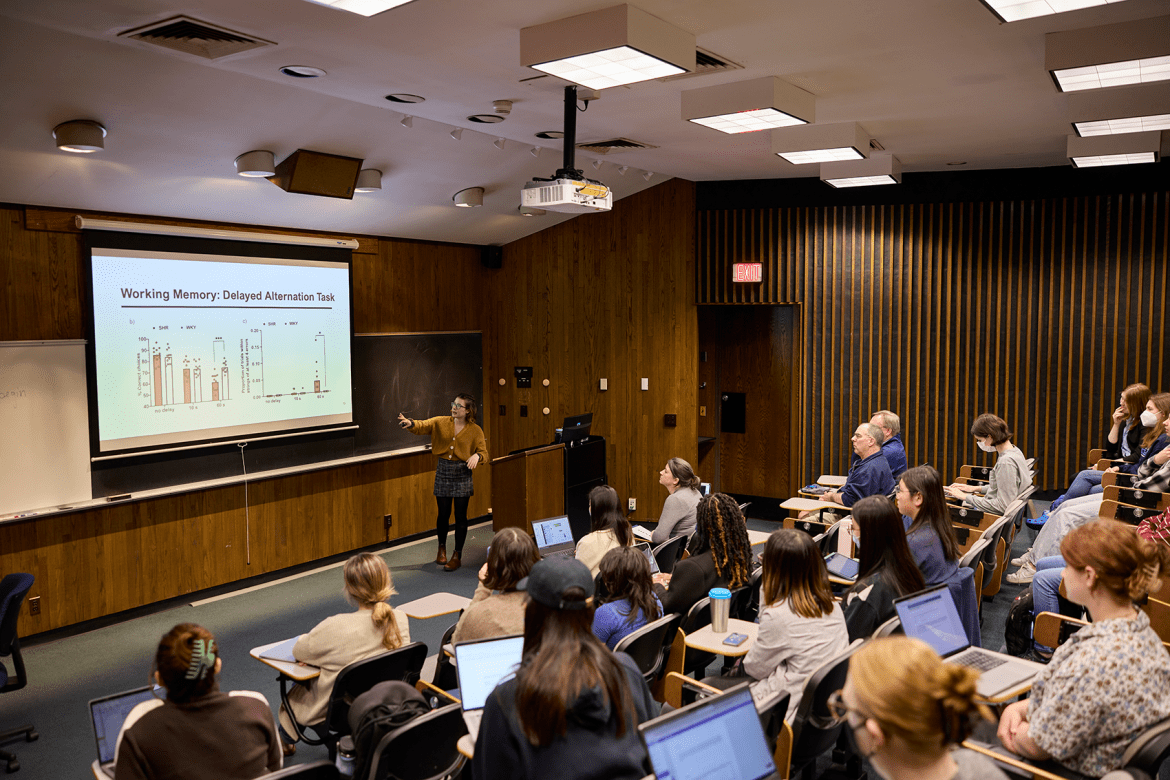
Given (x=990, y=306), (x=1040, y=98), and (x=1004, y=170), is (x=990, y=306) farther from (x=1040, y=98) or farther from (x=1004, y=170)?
(x=1040, y=98)

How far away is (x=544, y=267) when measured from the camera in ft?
29.4

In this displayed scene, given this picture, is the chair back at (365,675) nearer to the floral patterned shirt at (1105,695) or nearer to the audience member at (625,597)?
the audience member at (625,597)

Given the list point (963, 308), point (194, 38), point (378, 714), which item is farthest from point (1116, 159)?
point (378, 714)

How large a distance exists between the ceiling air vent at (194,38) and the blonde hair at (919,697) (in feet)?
12.1

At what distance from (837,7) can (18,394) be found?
17.5 ft

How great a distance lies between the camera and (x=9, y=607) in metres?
4.00

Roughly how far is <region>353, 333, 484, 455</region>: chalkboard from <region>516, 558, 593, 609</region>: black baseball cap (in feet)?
19.9

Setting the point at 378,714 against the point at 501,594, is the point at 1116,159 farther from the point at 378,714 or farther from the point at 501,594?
the point at 378,714

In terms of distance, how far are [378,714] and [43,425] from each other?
406cm

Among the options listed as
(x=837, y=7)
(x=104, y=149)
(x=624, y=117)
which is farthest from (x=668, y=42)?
(x=104, y=149)

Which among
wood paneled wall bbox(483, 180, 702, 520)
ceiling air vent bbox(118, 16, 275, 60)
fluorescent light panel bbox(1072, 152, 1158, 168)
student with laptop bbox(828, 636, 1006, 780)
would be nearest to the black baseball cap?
student with laptop bbox(828, 636, 1006, 780)

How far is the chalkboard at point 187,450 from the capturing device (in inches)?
213

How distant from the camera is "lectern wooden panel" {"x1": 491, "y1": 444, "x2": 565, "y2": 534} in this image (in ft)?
23.7

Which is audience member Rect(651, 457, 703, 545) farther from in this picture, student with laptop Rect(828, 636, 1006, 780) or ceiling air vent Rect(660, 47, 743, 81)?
student with laptop Rect(828, 636, 1006, 780)
